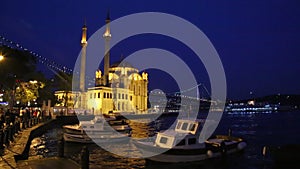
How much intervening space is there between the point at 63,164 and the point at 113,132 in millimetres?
14760

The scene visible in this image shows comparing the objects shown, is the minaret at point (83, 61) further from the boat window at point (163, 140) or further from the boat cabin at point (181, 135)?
the boat window at point (163, 140)

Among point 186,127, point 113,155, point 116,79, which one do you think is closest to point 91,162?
point 113,155

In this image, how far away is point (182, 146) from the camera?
16.3 m

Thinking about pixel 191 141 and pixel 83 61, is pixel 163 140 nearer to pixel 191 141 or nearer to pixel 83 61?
pixel 191 141

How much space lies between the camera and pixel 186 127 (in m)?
17.4

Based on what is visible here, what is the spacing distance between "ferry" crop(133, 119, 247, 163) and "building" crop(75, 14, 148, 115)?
5183cm

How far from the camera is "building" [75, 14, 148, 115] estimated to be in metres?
78.8

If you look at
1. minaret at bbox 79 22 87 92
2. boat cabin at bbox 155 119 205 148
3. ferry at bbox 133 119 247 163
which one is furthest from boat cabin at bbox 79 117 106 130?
minaret at bbox 79 22 87 92

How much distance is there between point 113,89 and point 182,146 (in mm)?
67846

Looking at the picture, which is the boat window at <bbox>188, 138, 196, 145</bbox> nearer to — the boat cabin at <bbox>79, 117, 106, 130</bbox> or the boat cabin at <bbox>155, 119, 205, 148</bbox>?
the boat cabin at <bbox>155, 119, 205, 148</bbox>

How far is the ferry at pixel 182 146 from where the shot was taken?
1593cm

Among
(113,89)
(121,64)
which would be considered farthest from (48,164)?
(121,64)

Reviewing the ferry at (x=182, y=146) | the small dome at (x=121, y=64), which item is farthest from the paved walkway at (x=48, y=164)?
the small dome at (x=121, y=64)

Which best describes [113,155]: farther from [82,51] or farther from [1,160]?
[82,51]
